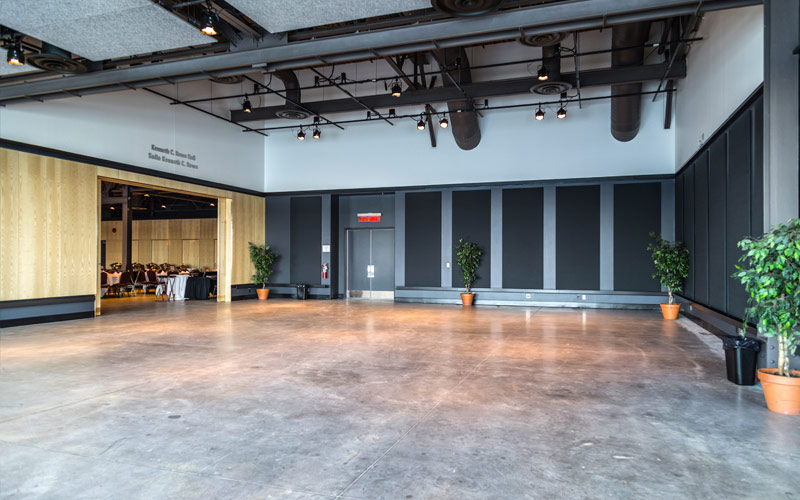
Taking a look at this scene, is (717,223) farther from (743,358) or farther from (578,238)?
(578,238)

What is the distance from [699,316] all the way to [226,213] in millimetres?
12966

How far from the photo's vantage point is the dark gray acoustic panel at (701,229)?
9.03m

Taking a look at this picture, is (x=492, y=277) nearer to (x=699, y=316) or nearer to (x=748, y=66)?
(x=699, y=316)

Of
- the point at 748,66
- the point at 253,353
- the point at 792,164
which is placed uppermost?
the point at 748,66

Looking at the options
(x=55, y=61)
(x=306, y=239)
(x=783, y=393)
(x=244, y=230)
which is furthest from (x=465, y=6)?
(x=244, y=230)

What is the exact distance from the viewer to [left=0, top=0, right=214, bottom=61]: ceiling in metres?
5.69

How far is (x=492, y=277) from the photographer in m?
14.3

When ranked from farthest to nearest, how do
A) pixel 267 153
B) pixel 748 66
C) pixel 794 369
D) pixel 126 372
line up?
pixel 267 153, pixel 748 66, pixel 126 372, pixel 794 369

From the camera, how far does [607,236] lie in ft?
43.9

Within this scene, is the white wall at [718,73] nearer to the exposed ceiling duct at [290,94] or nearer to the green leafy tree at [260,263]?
the exposed ceiling duct at [290,94]

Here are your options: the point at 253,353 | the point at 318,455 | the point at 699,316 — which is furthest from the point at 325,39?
the point at 699,316

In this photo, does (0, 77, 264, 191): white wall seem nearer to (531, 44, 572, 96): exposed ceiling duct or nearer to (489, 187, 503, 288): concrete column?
(489, 187, 503, 288): concrete column

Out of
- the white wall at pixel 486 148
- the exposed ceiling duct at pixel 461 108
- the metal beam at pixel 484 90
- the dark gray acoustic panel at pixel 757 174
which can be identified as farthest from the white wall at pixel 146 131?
the dark gray acoustic panel at pixel 757 174

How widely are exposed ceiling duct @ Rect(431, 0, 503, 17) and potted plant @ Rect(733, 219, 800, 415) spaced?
3.85 meters
